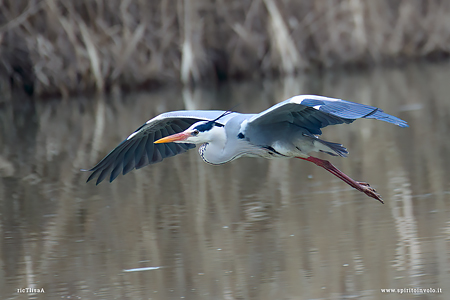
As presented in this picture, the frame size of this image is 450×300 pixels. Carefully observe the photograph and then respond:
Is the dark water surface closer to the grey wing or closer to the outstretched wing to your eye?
the grey wing

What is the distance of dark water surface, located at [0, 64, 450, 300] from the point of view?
488 centimetres

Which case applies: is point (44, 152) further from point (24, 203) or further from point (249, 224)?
point (249, 224)

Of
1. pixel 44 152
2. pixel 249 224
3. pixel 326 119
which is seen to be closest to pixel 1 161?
pixel 44 152

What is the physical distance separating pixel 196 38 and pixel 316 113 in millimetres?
12123

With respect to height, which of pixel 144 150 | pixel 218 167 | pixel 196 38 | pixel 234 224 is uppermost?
pixel 196 38

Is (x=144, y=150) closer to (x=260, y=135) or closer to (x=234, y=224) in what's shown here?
(x=234, y=224)

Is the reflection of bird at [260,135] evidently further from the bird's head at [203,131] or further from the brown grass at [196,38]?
the brown grass at [196,38]

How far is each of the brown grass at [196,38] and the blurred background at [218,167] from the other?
42mm

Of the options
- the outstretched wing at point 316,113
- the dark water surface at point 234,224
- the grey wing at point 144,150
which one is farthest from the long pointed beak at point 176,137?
Answer: the dark water surface at point 234,224

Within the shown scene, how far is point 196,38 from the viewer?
1758 centimetres

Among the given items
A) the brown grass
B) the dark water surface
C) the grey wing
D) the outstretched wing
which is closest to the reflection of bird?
the outstretched wing

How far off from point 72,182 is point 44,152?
2.42 metres

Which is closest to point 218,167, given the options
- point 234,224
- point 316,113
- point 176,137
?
point 234,224

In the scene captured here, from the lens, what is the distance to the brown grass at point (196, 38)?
16.6 metres
